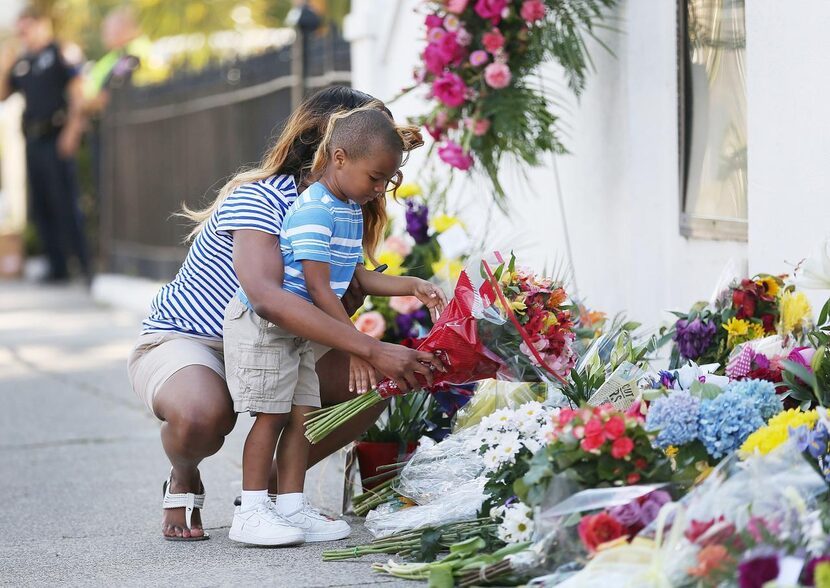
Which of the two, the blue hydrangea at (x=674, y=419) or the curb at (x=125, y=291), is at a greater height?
the blue hydrangea at (x=674, y=419)

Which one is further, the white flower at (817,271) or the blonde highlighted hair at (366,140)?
the blonde highlighted hair at (366,140)

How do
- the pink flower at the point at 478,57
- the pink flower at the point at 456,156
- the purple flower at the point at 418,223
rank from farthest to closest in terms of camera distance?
the pink flower at the point at 456,156
the pink flower at the point at 478,57
the purple flower at the point at 418,223

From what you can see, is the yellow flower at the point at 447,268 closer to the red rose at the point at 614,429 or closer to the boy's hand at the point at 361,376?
the boy's hand at the point at 361,376

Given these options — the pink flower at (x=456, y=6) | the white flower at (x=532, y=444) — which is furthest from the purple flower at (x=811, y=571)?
the pink flower at (x=456, y=6)

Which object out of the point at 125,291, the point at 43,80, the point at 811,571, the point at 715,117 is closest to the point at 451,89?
the point at 715,117

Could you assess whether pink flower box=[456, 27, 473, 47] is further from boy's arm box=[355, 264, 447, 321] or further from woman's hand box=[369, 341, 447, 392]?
woman's hand box=[369, 341, 447, 392]

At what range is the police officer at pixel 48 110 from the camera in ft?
39.4

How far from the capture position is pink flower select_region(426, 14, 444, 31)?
4977mm

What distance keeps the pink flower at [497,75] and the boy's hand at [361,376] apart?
172cm

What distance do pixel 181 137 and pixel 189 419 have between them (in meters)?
7.38

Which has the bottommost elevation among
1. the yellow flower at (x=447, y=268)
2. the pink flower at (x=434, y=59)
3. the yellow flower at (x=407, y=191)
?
the yellow flower at (x=447, y=268)

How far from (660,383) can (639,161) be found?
1895mm

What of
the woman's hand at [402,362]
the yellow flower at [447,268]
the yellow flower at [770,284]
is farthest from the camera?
the yellow flower at [447,268]

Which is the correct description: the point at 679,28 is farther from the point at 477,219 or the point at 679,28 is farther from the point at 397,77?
the point at 397,77
